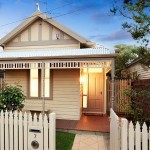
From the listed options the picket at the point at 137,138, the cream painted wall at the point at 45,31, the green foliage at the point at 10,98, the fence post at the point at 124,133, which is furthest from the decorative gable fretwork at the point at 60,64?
the picket at the point at 137,138

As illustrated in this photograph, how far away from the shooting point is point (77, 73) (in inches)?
431

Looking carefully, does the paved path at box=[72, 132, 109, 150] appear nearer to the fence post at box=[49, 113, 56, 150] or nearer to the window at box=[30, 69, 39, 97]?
the fence post at box=[49, 113, 56, 150]

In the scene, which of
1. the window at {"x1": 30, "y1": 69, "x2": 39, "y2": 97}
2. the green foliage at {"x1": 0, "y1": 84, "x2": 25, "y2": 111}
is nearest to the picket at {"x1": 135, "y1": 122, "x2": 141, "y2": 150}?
the green foliage at {"x1": 0, "y1": 84, "x2": 25, "y2": 111}

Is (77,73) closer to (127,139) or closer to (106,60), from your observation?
(106,60)

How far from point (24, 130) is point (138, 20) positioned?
4331 mm

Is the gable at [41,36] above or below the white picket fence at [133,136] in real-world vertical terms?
above

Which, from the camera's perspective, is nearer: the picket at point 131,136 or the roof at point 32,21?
the picket at point 131,136

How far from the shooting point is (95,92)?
12.4 m

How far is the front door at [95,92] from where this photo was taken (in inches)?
486

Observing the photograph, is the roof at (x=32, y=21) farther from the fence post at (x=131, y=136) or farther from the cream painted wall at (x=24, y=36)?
the fence post at (x=131, y=136)

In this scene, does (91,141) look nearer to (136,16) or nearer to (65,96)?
(65,96)

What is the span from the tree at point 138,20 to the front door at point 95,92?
20.8 feet

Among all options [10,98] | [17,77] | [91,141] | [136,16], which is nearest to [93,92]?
[17,77]

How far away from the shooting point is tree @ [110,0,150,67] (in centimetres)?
537
